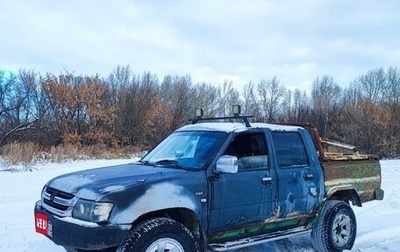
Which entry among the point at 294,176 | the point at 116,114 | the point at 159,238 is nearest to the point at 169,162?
the point at 159,238

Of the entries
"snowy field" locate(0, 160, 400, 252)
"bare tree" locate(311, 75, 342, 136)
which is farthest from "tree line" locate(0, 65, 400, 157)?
"snowy field" locate(0, 160, 400, 252)

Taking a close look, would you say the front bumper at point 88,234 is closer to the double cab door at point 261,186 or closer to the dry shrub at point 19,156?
the double cab door at point 261,186

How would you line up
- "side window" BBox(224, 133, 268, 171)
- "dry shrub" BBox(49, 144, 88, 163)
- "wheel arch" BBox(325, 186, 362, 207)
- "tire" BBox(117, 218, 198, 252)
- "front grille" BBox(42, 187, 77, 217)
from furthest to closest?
1. "dry shrub" BBox(49, 144, 88, 163)
2. "wheel arch" BBox(325, 186, 362, 207)
3. "side window" BBox(224, 133, 268, 171)
4. "front grille" BBox(42, 187, 77, 217)
5. "tire" BBox(117, 218, 198, 252)

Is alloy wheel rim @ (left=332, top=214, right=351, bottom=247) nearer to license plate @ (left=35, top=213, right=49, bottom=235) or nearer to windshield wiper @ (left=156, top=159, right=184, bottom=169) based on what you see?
windshield wiper @ (left=156, top=159, right=184, bottom=169)

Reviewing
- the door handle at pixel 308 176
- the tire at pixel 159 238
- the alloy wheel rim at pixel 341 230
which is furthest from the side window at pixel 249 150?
the alloy wheel rim at pixel 341 230

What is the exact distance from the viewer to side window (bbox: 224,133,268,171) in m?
5.19

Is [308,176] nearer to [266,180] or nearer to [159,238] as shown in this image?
[266,180]

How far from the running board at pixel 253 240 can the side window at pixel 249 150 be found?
87 centimetres

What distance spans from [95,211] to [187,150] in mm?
1651

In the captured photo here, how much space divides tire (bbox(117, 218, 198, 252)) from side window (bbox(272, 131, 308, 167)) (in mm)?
1768

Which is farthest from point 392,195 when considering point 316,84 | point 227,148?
point 316,84

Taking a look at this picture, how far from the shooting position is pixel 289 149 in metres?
5.78

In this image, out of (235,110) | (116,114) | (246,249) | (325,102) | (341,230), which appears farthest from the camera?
(325,102)

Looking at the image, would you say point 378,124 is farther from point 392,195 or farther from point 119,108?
point 392,195
